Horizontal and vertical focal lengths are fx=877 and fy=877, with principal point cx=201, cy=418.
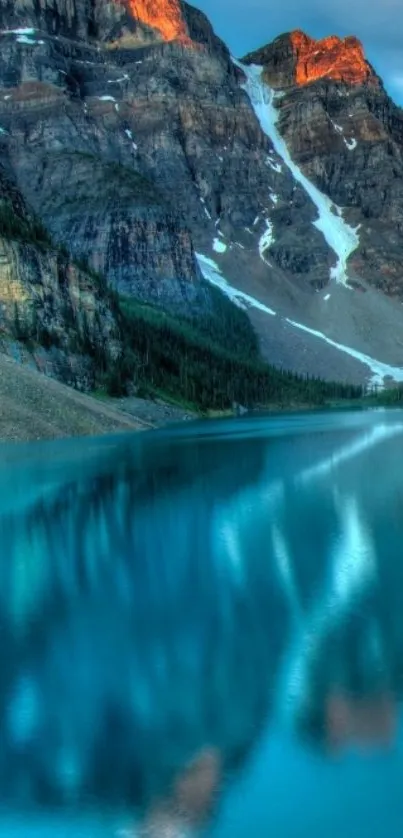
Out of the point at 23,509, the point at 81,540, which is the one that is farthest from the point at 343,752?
the point at 23,509

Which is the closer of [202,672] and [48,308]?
[202,672]

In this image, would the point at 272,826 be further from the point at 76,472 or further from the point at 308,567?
the point at 76,472

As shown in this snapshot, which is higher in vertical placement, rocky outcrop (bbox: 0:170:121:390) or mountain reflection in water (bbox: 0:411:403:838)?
rocky outcrop (bbox: 0:170:121:390)

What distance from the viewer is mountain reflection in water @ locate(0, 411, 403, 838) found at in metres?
9.69

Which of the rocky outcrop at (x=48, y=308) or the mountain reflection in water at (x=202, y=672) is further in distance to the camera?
the rocky outcrop at (x=48, y=308)

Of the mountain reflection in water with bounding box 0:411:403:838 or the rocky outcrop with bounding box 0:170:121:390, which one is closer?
the mountain reflection in water with bounding box 0:411:403:838

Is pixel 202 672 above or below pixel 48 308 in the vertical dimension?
below

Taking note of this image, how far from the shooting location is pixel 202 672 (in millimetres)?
13578

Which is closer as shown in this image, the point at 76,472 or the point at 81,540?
the point at 81,540

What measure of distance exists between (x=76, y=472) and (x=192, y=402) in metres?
98.6

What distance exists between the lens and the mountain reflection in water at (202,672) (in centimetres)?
969

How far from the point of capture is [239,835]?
900cm

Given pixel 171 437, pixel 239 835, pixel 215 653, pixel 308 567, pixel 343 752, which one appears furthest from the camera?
pixel 171 437

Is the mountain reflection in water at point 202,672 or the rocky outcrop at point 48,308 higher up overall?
the rocky outcrop at point 48,308
